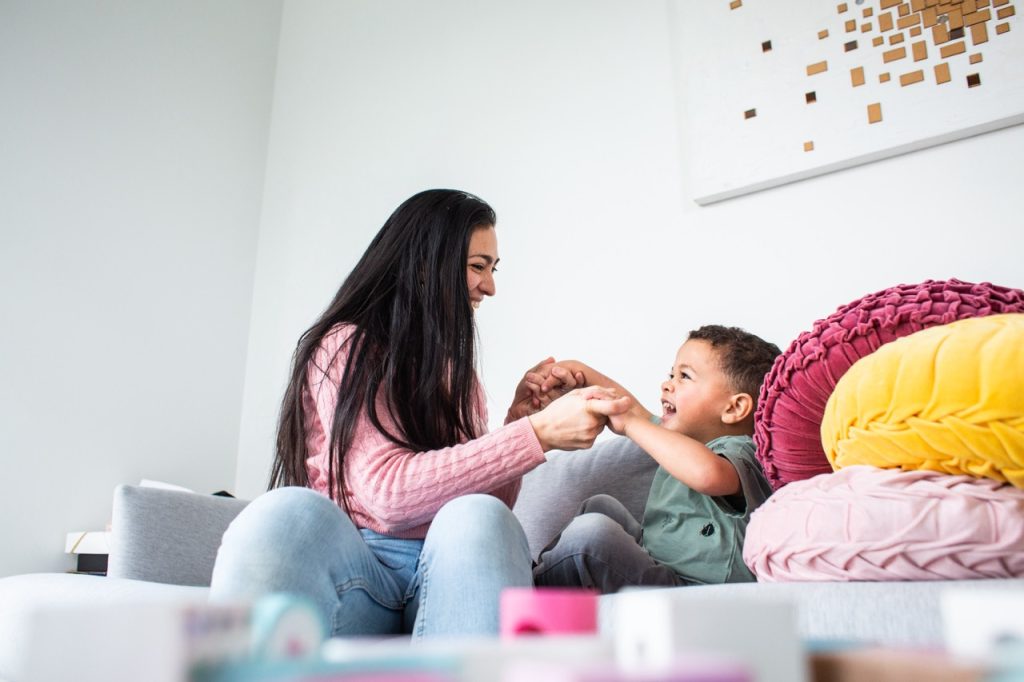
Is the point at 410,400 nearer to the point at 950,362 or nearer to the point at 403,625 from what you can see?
the point at 403,625

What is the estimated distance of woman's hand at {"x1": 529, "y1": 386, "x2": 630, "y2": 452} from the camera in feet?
3.96

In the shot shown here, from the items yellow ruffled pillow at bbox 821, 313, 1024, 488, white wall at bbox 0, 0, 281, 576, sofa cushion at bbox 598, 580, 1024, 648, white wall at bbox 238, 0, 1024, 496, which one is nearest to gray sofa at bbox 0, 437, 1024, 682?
sofa cushion at bbox 598, 580, 1024, 648

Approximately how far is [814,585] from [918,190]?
3.85ft

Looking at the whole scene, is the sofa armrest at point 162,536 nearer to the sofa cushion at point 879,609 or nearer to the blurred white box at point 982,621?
the sofa cushion at point 879,609

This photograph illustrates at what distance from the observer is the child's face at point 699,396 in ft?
5.18

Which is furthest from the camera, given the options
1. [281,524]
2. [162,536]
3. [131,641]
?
[162,536]

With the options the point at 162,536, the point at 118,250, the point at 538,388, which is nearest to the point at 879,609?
the point at 538,388

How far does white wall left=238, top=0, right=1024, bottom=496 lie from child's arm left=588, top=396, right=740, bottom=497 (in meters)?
0.65

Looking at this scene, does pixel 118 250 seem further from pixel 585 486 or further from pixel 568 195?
pixel 585 486

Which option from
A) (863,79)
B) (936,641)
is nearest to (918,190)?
(863,79)

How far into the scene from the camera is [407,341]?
1.34m

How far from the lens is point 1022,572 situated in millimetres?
809

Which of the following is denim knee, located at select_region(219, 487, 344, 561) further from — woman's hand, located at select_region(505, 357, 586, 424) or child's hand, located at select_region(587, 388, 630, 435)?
woman's hand, located at select_region(505, 357, 586, 424)

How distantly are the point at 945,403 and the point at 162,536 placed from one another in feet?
4.24
